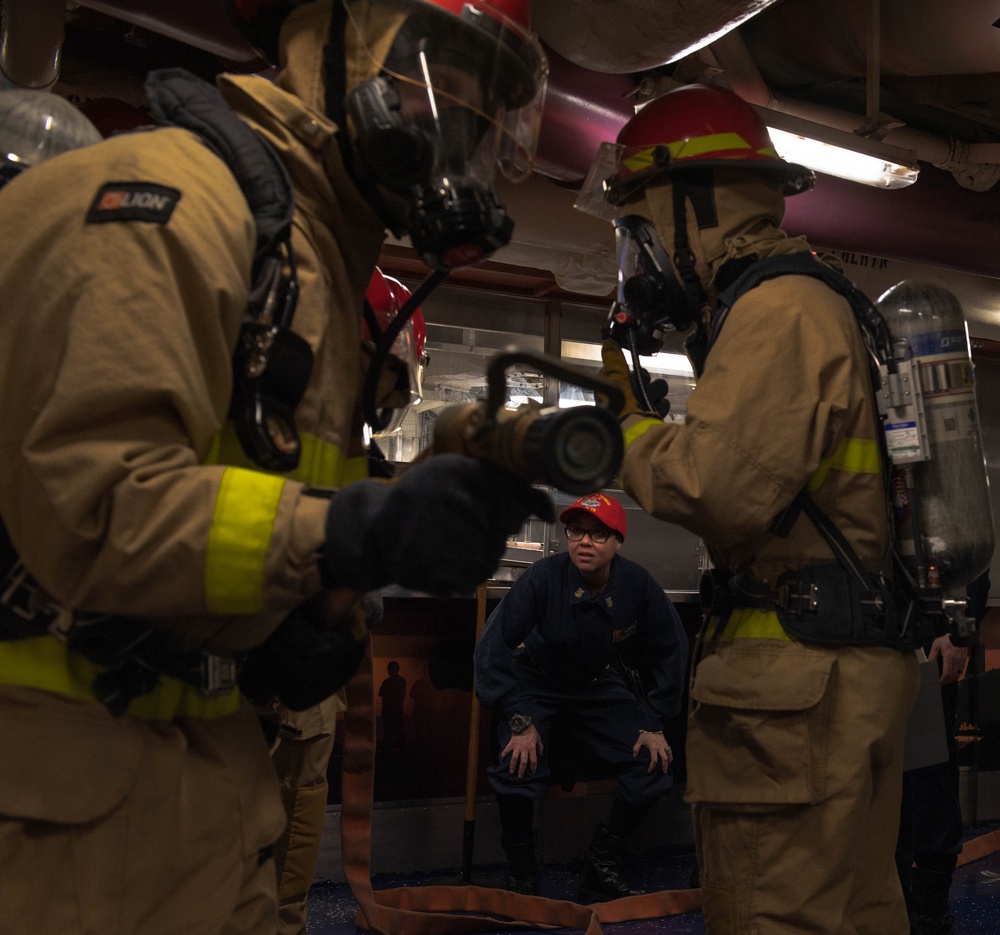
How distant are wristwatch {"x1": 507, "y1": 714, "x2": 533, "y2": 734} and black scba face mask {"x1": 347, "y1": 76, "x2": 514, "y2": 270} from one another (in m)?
3.02

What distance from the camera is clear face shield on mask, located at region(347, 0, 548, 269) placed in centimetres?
126

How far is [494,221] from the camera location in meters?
1.30

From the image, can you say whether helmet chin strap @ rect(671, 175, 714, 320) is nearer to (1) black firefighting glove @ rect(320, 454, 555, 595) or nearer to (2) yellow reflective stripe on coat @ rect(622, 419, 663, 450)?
(2) yellow reflective stripe on coat @ rect(622, 419, 663, 450)

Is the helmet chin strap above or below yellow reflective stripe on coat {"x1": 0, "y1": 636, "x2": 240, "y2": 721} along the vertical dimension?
above

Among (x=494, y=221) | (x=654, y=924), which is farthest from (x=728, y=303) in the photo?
(x=654, y=924)

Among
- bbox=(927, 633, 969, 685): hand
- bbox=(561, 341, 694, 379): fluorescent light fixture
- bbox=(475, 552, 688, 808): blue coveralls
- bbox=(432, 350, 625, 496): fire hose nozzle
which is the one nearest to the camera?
bbox=(432, 350, 625, 496): fire hose nozzle

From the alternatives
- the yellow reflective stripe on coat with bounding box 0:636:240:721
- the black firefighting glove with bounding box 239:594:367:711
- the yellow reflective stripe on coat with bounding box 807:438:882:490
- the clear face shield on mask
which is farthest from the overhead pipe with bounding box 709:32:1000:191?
the yellow reflective stripe on coat with bounding box 0:636:240:721

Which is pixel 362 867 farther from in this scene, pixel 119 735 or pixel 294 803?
pixel 119 735

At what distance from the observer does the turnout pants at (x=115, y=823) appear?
37.0 inches

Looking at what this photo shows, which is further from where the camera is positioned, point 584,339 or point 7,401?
point 584,339

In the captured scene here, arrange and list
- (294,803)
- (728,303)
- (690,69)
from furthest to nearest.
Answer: (690,69) < (294,803) < (728,303)

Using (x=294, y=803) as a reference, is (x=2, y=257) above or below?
above

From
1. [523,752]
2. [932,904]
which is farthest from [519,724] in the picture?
[932,904]

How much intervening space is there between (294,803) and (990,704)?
4210 millimetres
